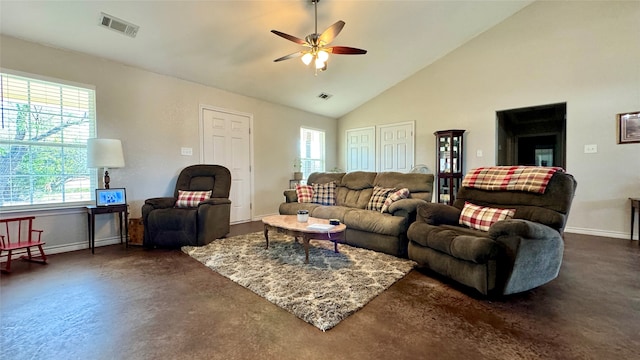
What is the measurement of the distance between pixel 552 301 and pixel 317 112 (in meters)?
5.61

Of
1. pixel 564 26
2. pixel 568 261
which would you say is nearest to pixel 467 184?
pixel 568 261

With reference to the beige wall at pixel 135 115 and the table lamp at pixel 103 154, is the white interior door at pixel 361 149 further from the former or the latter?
the table lamp at pixel 103 154

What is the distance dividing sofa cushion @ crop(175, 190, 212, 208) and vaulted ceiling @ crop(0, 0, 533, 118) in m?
1.94

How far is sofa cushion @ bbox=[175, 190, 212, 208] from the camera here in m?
4.00

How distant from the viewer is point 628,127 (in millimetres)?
3881

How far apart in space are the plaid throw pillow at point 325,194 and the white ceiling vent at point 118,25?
10.6ft

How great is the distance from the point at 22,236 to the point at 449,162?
6.46 metres

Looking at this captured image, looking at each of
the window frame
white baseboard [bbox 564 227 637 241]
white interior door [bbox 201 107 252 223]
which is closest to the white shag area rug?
white interior door [bbox 201 107 252 223]

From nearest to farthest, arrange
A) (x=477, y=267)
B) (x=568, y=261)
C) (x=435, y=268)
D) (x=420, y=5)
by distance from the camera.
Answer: (x=477, y=267) < (x=435, y=268) < (x=568, y=261) < (x=420, y=5)

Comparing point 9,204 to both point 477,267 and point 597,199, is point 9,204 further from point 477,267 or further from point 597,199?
point 597,199

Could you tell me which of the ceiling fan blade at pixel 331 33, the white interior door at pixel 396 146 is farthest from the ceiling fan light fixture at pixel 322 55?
the white interior door at pixel 396 146

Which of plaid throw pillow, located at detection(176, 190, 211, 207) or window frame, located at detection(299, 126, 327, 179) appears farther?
window frame, located at detection(299, 126, 327, 179)

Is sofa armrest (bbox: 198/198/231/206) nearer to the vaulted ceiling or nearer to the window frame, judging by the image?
the vaulted ceiling

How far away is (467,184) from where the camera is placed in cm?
313
